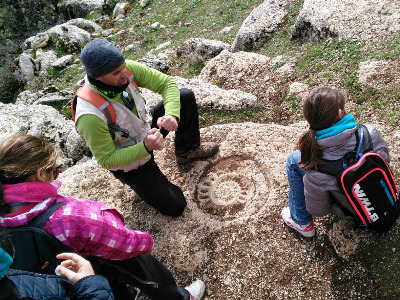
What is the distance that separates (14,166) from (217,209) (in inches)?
116

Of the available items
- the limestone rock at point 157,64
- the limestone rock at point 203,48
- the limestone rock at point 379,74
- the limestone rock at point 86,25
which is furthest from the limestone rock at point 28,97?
the limestone rock at point 379,74

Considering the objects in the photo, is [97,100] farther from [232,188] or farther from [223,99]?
[223,99]

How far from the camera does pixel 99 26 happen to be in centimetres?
1794

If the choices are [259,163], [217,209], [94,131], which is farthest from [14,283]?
[259,163]

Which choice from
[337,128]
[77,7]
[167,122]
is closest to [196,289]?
[167,122]

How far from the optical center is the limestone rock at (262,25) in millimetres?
9781

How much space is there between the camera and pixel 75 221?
7.73 feet

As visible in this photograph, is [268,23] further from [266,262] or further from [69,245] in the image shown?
[69,245]

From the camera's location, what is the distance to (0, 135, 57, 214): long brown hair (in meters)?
2.30

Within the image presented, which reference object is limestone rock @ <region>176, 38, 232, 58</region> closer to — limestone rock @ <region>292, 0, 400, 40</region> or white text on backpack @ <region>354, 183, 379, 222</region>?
limestone rock @ <region>292, 0, 400, 40</region>

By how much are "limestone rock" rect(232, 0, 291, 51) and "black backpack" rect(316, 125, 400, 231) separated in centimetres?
739

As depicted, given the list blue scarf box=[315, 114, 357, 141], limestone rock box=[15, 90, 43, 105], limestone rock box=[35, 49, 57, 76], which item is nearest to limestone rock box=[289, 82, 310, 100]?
blue scarf box=[315, 114, 357, 141]

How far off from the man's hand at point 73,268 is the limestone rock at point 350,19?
23.3 ft

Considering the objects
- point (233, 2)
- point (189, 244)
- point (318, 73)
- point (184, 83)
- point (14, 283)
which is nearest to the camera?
point (14, 283)
